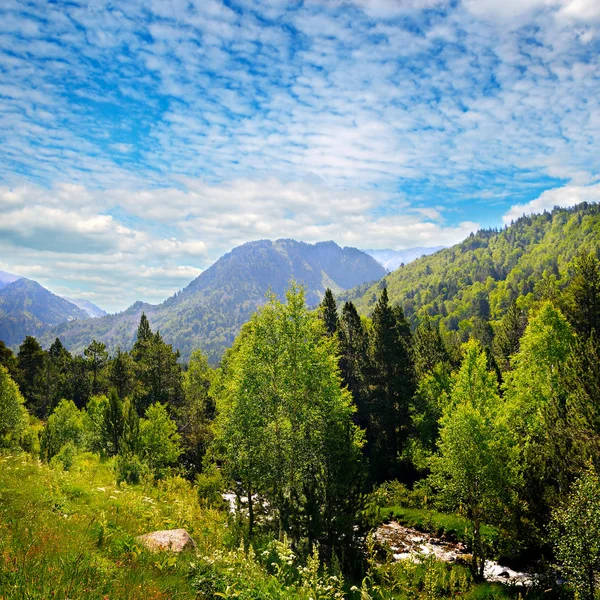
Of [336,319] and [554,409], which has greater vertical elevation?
[336,319]

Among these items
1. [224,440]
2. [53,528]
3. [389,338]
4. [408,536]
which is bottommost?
[408,536]

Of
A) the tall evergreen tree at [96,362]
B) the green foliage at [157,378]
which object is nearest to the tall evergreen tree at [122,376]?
the green foliage at [157,378]

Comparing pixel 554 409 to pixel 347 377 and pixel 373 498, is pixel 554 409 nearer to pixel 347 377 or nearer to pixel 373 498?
pixel 373 498

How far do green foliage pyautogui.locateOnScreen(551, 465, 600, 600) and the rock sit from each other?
15.8 meters

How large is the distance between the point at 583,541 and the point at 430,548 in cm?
1708

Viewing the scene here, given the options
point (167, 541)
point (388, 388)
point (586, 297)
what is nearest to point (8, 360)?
point (388, 388)

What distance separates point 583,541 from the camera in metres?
16.2

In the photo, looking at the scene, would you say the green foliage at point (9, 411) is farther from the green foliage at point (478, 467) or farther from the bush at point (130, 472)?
the green foliage at point (478, 467)

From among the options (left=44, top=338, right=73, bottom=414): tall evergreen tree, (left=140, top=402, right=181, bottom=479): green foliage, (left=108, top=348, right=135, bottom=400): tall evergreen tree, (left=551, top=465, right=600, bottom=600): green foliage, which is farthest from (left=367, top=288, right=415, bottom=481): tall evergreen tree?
(left=44, top=338, right=73, bottom=414): tall evergreen tree

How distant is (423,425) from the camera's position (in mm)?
48625

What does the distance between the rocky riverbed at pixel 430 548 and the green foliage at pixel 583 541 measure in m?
6.71

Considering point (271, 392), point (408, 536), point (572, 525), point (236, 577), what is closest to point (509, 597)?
point (572, 525)

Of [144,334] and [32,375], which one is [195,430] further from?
[32,375]

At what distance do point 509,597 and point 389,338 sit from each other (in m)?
36.8
